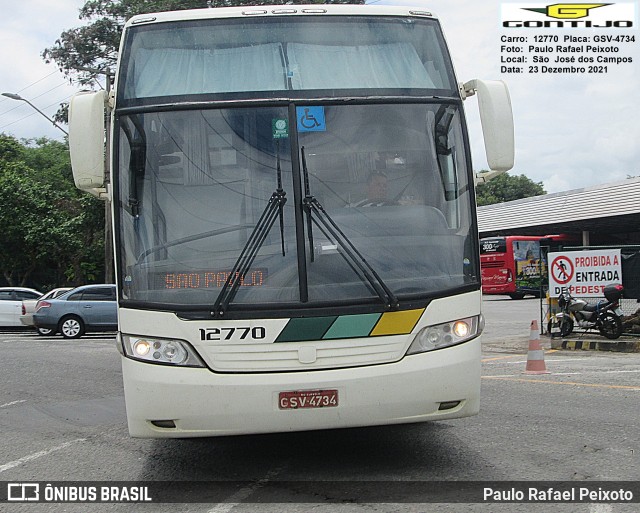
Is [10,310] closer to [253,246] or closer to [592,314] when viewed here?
[592,314]

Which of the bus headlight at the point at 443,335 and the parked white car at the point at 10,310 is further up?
the bus headlight at the point at 443,335

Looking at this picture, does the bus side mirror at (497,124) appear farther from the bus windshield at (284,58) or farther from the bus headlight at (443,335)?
the bus headlight at (443,335)

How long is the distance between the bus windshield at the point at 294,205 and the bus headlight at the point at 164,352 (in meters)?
0.27

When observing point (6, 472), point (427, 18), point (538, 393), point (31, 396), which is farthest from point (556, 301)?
point (6, 472)

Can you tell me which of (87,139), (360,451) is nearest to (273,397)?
(360,451)

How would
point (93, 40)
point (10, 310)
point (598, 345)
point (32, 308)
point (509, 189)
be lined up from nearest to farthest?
Answer: point (598, 345) < point (32, 308) < point (10, 310) < point (93, 40) < point (509, 189)

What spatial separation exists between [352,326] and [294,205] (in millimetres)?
939

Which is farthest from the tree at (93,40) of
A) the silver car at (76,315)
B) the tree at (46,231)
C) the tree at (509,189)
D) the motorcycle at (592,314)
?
the tree at (509,189)

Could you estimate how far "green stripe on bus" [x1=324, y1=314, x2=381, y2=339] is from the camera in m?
5.74

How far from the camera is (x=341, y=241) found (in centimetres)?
594

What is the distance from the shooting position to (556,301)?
17.0 meters

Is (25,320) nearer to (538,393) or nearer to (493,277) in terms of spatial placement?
(538,393)

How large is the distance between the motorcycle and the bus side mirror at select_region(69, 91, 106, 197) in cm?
1169

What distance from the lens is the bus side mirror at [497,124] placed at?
6387mm
